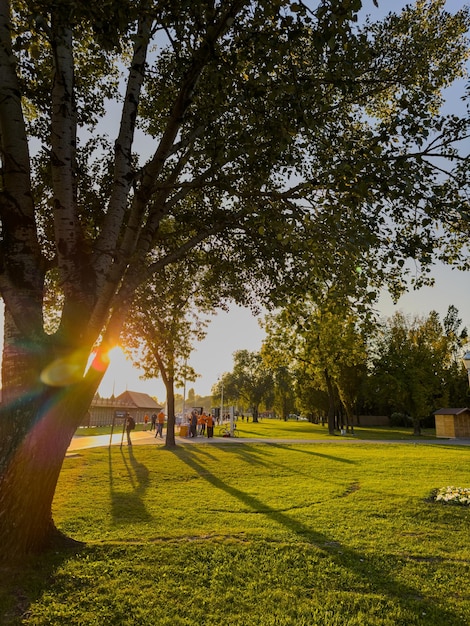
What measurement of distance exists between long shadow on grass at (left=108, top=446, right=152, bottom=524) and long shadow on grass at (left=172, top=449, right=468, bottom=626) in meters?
2.34

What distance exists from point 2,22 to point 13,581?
22.1 feet

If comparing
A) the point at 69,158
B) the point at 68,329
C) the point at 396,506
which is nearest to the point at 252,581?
the point at 68,329

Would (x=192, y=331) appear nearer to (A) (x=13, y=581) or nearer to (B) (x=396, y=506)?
(B) (x=396, y=506)

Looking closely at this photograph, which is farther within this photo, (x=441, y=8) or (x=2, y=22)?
(x=441, y=8)

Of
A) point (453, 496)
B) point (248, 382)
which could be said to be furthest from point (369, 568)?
point (248, 382)

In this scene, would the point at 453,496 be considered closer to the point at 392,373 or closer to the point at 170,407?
the point at 170,407

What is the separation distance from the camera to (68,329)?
5504 mm

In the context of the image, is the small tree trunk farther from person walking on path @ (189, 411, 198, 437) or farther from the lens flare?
the lens flare

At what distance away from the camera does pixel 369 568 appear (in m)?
5.39

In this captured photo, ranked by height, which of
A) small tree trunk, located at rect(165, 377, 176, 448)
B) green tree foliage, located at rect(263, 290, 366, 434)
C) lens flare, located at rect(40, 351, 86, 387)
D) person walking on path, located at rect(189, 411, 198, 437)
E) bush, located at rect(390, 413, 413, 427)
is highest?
green tree foliage, located at rect(263, 290, 366, 434)

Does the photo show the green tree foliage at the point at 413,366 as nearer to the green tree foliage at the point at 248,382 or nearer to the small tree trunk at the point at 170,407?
the small tree trunk at the point at 170,407

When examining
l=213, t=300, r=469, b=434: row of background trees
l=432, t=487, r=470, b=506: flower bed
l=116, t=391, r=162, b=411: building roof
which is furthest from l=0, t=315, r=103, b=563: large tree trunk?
l=116, t=391, r=162, b=411: building roof

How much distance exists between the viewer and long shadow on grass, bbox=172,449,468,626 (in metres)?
4.36

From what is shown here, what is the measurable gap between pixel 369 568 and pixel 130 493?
6.54 m
